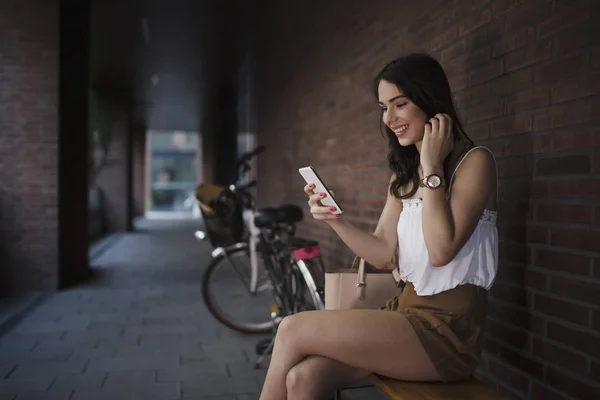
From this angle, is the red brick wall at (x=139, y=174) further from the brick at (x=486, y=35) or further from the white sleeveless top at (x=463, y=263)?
the white sleeveless top at (x=463, y=263)

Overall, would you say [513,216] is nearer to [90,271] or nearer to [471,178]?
[471,178]

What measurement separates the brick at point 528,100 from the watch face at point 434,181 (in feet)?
1.88

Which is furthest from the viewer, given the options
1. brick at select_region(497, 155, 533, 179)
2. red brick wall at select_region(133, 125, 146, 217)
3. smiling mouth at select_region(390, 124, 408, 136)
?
red brick wall at select_region(133, 125, 146, 217)

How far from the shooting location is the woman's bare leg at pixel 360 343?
1.35 meters

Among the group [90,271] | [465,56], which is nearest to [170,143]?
[90,271]

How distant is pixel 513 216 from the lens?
1840 mm

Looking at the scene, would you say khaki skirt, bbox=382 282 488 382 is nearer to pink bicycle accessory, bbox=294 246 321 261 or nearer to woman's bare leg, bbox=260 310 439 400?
woman's bare leg, bbox=260 310 439 400

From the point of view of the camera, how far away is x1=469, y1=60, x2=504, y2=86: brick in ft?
6.22

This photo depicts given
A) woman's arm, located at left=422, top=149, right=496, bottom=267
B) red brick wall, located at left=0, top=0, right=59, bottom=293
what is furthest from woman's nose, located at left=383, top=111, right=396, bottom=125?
red brick wall, located at left=0, top=0, right=59, bottom=293

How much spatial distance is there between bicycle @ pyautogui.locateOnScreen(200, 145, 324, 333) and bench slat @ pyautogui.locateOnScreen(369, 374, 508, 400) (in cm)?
147

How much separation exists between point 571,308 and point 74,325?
129 inches

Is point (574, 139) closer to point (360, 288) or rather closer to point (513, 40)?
point (513, 40)

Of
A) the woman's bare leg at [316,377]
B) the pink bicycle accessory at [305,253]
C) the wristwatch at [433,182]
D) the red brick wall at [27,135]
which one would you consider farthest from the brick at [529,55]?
the red brick wall at [27,135]

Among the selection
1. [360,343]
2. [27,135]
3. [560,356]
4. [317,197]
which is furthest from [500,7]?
[27,135]
